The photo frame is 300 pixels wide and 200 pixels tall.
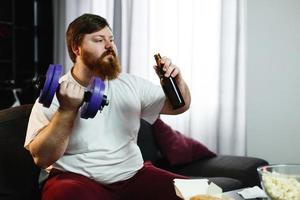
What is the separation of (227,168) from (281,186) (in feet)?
3.59

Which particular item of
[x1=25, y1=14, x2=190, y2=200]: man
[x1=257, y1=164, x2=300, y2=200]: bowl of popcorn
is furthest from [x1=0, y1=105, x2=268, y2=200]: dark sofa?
[x1=257, y1=164, x2=300, y2=200]: bowl of popcorn

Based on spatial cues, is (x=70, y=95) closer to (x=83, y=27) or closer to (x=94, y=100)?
(x=94, y=100)

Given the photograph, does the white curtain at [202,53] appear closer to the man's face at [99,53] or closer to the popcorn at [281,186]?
the man's face at [99,53]

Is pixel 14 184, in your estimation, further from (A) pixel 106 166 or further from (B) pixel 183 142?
(B) pixel 183 142

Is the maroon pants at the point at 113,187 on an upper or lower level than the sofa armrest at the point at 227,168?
upper

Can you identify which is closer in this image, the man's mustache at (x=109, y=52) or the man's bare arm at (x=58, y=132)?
the man's bare arm at (x=58, y=132)

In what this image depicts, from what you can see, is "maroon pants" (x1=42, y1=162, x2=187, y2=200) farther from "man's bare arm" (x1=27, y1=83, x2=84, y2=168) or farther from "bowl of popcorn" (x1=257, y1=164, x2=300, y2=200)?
"bowl of popcorn" (x1=257, y1=164, x2=300, y2=200)

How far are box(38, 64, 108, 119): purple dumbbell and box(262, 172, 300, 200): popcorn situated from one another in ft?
1.94

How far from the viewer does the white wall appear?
2.78 m

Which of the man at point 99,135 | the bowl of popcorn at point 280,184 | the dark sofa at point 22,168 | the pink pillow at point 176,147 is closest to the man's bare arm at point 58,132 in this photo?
the man at point 99,135

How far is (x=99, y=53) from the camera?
1.78m

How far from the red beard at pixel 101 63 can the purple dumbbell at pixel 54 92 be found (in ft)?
1.06

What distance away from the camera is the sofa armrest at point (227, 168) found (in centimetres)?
228

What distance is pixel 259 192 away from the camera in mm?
1586
